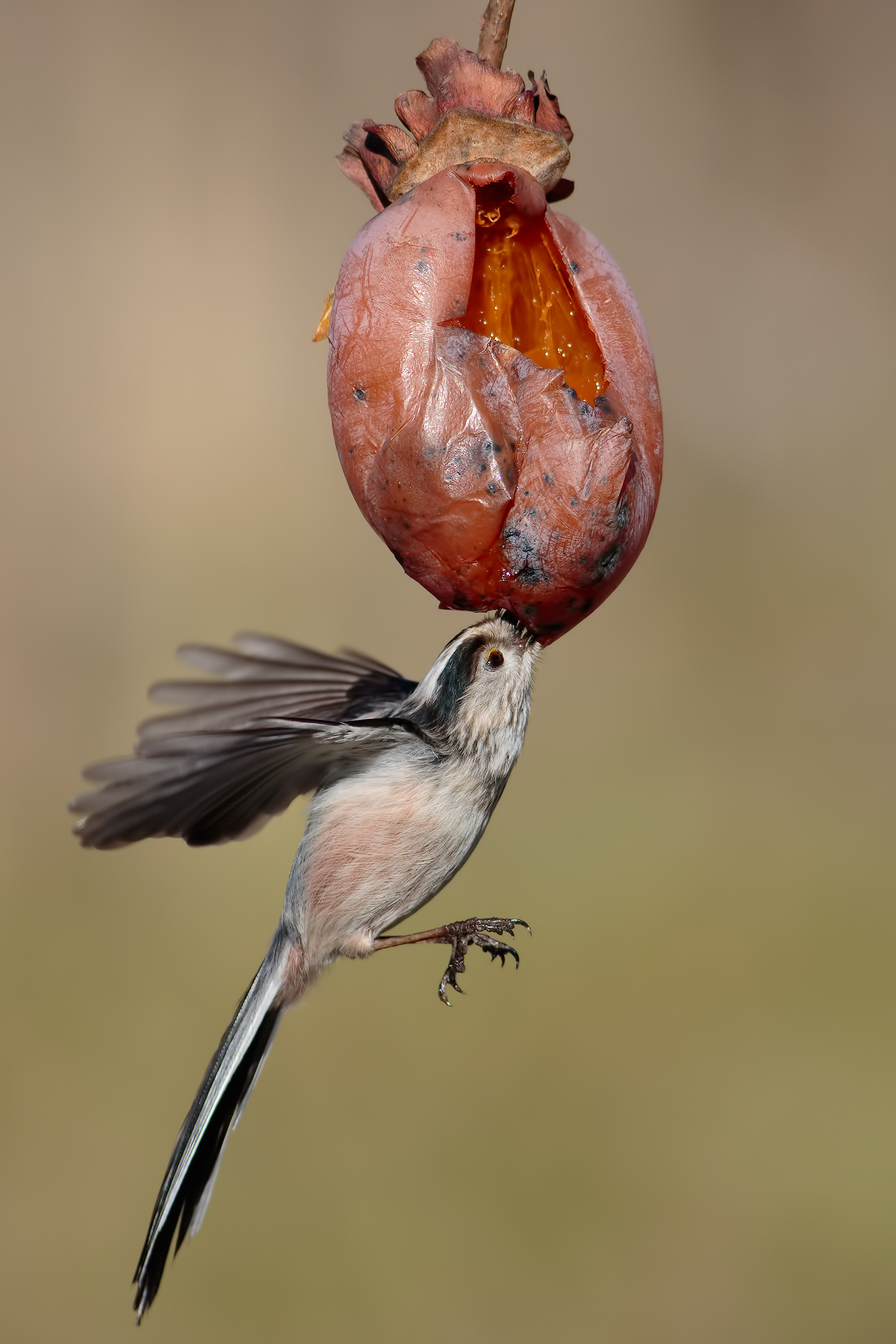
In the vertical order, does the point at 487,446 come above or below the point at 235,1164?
above

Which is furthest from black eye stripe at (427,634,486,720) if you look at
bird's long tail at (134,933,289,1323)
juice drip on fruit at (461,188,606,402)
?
bird's long tail at (134,933,289,1323)

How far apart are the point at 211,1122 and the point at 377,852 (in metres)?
0.59

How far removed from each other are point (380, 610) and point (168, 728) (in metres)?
3.73

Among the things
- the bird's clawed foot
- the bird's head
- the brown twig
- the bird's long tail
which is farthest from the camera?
the bird's long tail

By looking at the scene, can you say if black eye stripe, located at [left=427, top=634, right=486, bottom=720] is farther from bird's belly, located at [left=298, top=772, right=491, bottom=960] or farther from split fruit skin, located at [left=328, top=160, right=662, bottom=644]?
split fruit skin, located at [left=328, top=160, right=662, bottom=644]

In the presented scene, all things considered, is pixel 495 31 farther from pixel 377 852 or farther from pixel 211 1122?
pixel 211 1122

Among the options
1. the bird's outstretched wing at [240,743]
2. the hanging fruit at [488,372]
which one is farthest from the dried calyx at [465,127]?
the bird's outstretched wing at [240,743]

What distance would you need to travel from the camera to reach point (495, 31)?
5.49ft

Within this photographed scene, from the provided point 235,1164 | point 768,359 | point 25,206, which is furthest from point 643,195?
point 235,1164

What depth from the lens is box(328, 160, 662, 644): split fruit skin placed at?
66.3 inches

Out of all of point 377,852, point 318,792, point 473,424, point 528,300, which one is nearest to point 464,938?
point 377,852

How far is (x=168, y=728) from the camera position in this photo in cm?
190

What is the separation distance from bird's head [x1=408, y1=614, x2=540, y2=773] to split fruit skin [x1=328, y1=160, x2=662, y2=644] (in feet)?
0.90

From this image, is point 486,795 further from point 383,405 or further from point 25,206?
point 25,206
